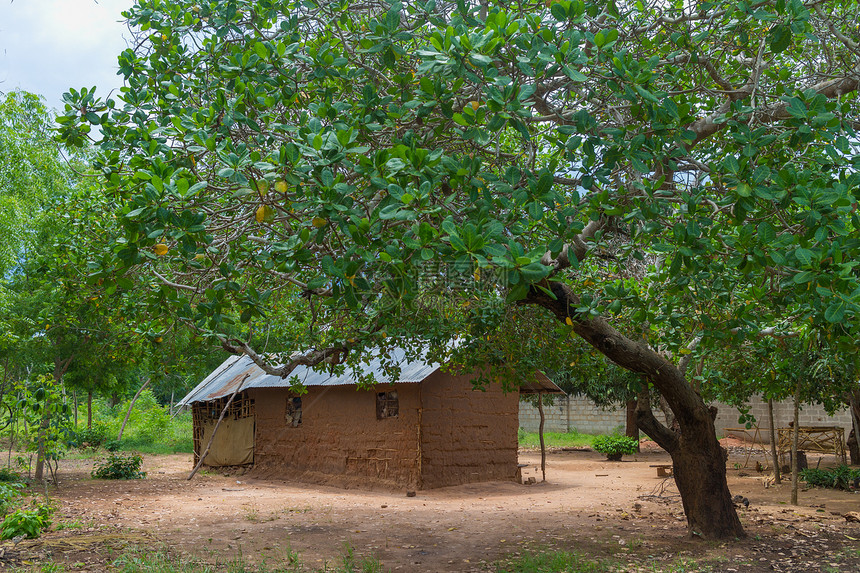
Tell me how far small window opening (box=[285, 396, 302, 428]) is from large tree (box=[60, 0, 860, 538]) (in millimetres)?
9462

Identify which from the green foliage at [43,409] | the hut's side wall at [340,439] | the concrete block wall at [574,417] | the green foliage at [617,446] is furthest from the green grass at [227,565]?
the concrete block wall at [574,417]

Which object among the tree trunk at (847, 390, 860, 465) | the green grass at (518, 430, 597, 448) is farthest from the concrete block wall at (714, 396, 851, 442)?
the tree trunk at (847, 390, 860, 465)

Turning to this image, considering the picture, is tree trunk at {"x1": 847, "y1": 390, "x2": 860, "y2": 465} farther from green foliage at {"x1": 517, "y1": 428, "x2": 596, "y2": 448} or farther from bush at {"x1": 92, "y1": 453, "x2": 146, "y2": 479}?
bush at {"x1": 92, "y1": 453, "x2": 146, "y2": 479}

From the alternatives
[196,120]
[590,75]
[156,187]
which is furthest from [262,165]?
[590,75]

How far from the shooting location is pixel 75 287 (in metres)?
9.38

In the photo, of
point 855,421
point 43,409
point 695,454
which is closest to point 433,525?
point 695,454

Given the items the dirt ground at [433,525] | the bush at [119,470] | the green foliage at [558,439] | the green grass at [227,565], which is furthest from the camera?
the green foliage at [558,439]

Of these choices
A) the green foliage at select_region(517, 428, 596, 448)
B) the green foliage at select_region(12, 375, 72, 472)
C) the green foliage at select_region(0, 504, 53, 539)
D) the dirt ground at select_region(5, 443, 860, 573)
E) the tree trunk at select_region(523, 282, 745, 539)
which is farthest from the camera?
the green foliage at select_region(517, 428, 596, 448)

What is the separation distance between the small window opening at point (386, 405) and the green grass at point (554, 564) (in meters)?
7.33

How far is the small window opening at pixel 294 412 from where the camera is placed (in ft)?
54.8

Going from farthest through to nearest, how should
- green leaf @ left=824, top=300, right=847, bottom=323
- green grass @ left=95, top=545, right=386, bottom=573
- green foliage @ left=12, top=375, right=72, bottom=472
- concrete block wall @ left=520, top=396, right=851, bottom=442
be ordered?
concrete block wall @ left=520, top=396, right=851, bottom=442 → green foliage @ left=12, top=375, right=72, bottom=472 → green grass @ left=95, top=545, right=386, bottom=573 → green leaf @ left=824, top=300, right=847, bottom=323

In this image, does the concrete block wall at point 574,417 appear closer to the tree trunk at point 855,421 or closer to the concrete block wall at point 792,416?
the concrete block wall at point 792,416

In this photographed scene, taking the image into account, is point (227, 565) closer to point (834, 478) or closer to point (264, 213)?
point (264, 213)

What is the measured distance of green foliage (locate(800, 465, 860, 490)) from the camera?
1305 centimetres
